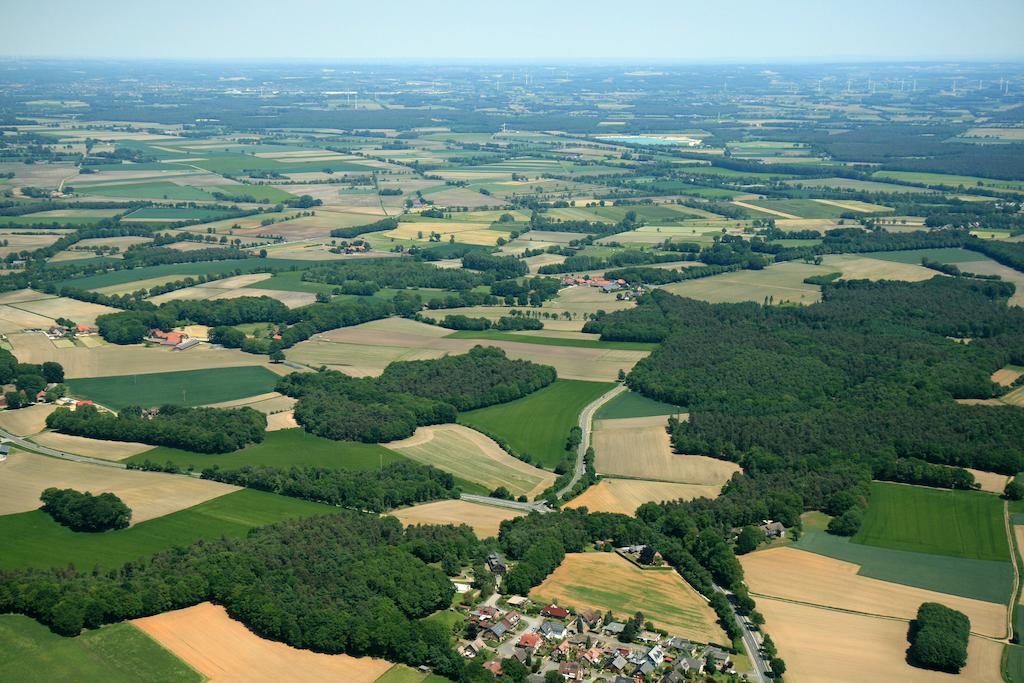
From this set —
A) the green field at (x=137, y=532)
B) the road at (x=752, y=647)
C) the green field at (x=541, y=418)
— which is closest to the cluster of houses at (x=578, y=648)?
the road at (x=752, y=647)

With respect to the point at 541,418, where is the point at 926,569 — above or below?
below

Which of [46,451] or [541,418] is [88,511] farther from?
[541,418]

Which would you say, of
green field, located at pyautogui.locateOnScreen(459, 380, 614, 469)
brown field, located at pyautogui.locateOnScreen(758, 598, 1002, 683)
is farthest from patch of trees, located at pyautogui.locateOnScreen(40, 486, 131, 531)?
brown field, located at pyautogui.locateOnScreen(758, 598, 1002, 683)

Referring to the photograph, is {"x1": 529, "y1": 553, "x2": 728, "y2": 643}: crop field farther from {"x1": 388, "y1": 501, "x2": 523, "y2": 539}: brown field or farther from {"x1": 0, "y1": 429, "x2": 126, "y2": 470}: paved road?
{"x1": 0, "y1": 429, "x2": 126, "y2": 470}: paved road

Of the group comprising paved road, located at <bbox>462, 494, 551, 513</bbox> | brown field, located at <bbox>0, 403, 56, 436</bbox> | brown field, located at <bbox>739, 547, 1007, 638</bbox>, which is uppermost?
brown field, located at <bbox>0, 403, 56, 436</bbox>

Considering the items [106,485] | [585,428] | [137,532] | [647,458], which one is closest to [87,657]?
[137,532]

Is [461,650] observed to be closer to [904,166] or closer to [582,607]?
[582,607]
